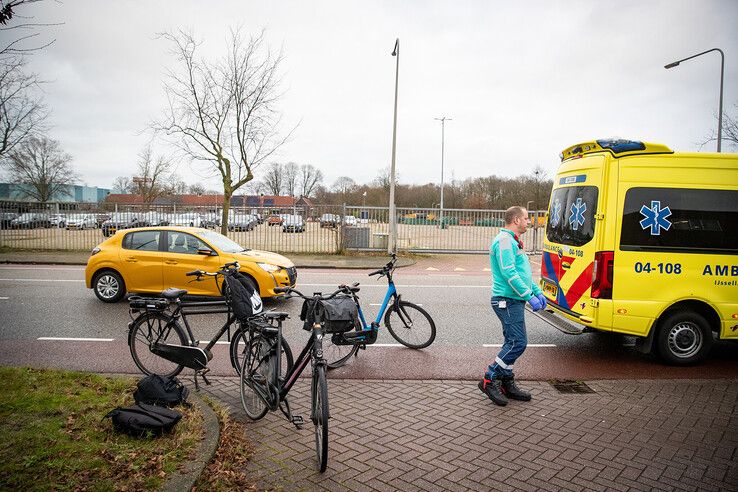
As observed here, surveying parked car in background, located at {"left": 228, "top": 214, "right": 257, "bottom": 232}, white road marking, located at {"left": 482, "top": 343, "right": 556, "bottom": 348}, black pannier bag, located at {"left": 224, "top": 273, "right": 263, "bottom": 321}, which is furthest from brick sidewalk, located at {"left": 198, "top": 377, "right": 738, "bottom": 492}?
parked car in background, located at {"left": 228, "top": 214, "right": 257, "bottom": 232}

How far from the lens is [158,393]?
169 inches

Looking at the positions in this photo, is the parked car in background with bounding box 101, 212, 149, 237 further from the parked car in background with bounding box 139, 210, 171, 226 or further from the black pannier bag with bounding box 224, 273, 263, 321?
the black pannier bag with bounding box 224, 273, 263, 321

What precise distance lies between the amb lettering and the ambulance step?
1564mm

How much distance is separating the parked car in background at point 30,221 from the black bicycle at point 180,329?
58.1 feet

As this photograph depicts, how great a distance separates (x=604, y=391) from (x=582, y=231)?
1.99 m

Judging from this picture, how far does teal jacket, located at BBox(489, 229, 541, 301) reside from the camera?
484 cm

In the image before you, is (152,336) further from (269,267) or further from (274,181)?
(274,181)

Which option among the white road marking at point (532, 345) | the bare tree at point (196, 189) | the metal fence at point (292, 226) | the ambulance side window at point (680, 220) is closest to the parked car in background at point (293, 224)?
the metal fence at point (292, 226)

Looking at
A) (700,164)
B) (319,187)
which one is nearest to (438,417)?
(700,164)

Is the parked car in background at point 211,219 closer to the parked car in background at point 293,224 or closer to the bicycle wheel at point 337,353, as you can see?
the parked car in background at point 293,224

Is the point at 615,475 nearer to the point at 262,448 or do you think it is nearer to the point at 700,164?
the point at 262,448

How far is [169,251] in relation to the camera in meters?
9.59

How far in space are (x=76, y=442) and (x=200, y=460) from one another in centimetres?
98

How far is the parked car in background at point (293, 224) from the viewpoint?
19.4 metres
